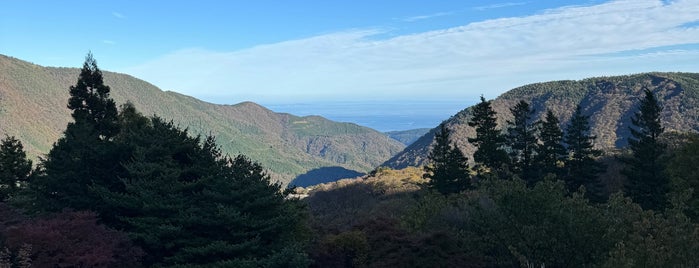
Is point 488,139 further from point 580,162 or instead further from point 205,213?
point 205,213

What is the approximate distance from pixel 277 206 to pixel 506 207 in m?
9.58

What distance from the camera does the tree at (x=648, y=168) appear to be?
37.1 m

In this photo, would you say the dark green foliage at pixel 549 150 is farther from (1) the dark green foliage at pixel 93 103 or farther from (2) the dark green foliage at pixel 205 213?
(1) the dark green foliage at pixel 93 103

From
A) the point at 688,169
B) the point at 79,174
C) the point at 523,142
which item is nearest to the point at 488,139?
the point at 523,142

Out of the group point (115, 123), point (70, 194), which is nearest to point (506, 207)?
point (70, 194)

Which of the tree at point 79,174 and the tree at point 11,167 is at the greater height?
the tree at point 79,174

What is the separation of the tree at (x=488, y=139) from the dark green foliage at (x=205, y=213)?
26.5 meters

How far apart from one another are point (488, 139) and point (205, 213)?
103 ft

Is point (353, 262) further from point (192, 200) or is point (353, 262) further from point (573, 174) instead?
point (573, 174)

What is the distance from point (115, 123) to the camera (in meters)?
32.7

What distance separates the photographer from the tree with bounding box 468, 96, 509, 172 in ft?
146

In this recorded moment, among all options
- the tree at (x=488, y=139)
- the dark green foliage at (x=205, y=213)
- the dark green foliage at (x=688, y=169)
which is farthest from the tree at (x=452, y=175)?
the dark green foliage at (x=205, y=213)

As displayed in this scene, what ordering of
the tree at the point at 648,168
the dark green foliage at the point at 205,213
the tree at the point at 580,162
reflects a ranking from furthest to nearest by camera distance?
the tree at the point at 580,162
the tree at the point at 648,168
the dark green foliage at the point at 205,213

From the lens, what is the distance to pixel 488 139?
45.2 m
